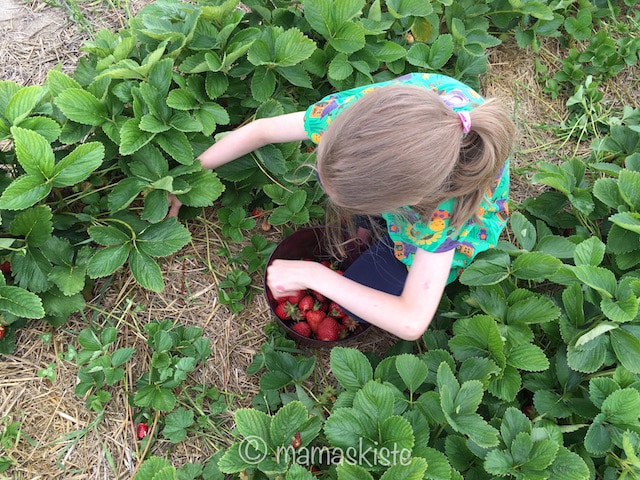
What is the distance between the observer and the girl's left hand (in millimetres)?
1595

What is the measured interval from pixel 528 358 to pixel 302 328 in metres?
0.76

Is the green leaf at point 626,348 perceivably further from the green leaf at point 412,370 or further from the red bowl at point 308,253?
the red bowl at point 308,253

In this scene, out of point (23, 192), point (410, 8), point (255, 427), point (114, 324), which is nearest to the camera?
point (255, 427)

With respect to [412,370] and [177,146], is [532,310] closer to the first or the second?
[412,370]

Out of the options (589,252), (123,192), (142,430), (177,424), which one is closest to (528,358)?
(589,252)

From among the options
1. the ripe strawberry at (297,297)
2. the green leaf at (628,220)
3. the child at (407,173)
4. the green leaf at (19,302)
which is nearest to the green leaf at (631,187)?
the green leaf at (628,220)

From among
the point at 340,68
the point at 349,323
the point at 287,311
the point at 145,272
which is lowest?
the point at 349,323

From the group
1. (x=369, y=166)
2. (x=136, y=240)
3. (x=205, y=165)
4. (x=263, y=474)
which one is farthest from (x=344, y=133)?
(x=263, y=474)

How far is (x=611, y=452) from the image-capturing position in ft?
4.61

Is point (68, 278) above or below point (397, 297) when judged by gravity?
above

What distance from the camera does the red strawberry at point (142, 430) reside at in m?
1.61

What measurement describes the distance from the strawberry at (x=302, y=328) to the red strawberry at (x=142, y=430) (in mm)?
572

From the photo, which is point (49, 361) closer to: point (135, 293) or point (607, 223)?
point (135, 293)

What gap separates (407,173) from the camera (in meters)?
1.21
